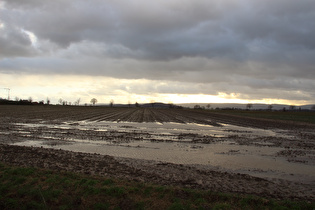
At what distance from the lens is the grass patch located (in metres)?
6.49

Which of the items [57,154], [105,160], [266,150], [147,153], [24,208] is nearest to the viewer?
[24,208]

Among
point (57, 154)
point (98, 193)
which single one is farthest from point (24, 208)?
point (57, 154)

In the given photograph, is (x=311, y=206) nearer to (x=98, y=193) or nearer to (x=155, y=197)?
(x=155, y=197)

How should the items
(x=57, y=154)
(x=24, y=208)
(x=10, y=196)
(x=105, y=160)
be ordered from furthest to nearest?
(x=57, y=154) → (x=105, y=160) → (x=10, y=196) → (x=24, y=208)

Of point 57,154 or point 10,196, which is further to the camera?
point 57,154

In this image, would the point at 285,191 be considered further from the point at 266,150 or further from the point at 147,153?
the point at 266,150

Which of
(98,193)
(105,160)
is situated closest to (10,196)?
(98,193)

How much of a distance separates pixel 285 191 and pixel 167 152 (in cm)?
734

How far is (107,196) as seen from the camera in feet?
22.9

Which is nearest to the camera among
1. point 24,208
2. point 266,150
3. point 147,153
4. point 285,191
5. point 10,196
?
point 24,208

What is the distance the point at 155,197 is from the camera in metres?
6.99

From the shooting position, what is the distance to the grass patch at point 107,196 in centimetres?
649

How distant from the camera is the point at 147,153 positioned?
45.6 feet

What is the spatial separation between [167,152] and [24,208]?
917 cm
